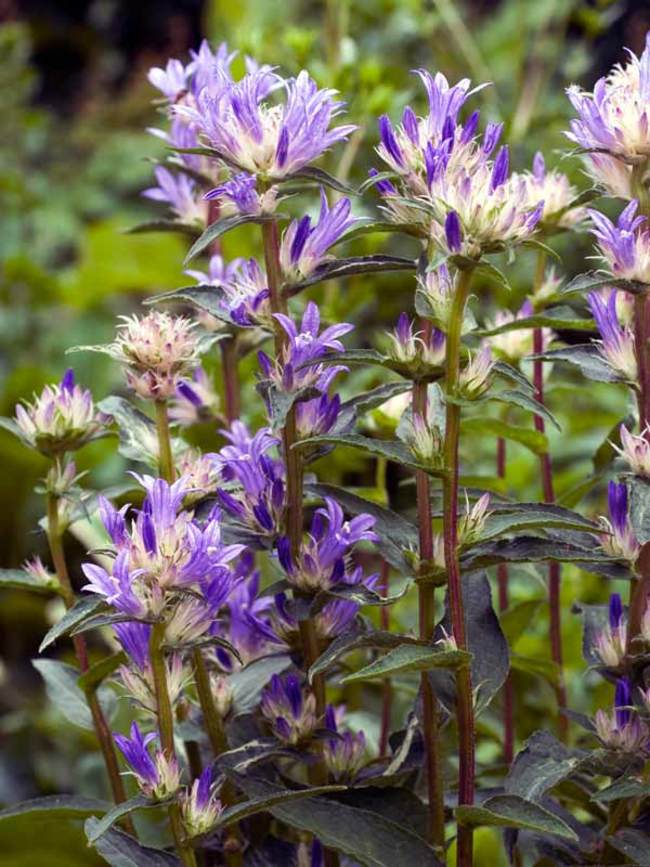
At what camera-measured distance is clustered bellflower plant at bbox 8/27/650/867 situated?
56cm

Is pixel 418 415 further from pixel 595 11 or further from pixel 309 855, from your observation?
pixel 595 11

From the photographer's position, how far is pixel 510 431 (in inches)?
27.9

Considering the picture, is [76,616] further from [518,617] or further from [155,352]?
[518,617]

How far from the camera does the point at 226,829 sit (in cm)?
66

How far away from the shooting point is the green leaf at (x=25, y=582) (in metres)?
0.66

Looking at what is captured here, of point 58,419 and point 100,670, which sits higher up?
point 58,419

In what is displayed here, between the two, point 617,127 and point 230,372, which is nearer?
point 617,127

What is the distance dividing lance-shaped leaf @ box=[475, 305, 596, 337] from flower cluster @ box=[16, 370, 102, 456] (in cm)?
22

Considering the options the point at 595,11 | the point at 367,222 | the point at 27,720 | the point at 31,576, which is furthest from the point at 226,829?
the point at 595,11

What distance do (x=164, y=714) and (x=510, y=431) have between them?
0.85 ft

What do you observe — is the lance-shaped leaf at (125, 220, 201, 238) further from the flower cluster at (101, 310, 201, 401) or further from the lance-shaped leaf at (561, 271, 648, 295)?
the lance-shaped leaf at (561, 271, 648, 295)

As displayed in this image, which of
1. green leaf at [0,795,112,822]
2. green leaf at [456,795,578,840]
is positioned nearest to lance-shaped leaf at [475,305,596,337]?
green leaf at [456,795,578,840]

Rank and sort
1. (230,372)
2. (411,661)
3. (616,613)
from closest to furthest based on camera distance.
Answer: (411,661), (616,613), (230,372)

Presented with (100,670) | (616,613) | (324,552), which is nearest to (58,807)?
(100,670)
